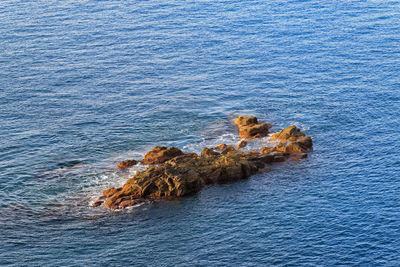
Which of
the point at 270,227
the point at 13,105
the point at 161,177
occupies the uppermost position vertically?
the point at 13,105

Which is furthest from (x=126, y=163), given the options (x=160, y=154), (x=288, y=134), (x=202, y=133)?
(x=288, y=134)

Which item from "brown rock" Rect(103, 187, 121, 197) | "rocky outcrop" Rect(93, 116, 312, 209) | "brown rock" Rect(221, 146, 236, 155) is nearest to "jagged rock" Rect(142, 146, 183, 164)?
"rocky outcrop" Rect(93, 116, 312, 209)

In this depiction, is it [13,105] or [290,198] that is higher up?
[13,105]

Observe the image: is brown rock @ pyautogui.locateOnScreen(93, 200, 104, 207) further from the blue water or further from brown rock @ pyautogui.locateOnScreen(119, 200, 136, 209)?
brown rock @ pyautogui.locateOnScreen(119, 200, 136, 209)

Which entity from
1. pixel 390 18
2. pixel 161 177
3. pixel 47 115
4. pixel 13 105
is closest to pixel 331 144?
pixel 161 177

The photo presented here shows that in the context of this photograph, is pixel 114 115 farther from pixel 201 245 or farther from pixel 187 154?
pixel 201 245

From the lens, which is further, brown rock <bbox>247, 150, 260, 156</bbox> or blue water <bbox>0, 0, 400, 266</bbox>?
brown rock <bbox>247, 150, 260, 156</bbox>
